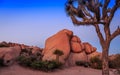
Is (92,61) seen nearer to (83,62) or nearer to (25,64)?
(83,62)

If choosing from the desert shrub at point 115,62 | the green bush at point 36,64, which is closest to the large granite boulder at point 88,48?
the desert shrub at point 115,62

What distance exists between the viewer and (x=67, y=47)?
96.8ft

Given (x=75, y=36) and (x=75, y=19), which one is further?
(x=75, y=36)

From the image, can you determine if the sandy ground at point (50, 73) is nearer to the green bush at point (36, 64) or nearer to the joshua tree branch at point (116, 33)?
the green bush at point (36, 64)

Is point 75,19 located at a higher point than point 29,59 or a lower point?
higher

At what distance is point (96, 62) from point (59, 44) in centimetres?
370

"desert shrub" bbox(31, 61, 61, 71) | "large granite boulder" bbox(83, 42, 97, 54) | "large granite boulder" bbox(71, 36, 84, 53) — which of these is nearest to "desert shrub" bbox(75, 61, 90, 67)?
"large granite boulder" bbox(71, 36, 84, 53)

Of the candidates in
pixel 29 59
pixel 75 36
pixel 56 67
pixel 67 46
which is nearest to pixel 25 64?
pixel 29 59

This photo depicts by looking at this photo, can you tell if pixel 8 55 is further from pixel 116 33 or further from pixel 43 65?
pixel 116 33

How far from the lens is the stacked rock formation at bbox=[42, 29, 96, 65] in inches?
1144

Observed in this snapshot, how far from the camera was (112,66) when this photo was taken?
30.4 m

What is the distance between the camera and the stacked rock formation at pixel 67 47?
29.0 meters

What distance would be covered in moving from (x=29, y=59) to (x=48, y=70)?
1.73 meters

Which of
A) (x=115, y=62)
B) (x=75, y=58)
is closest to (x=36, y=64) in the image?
(x=75, y=58)
